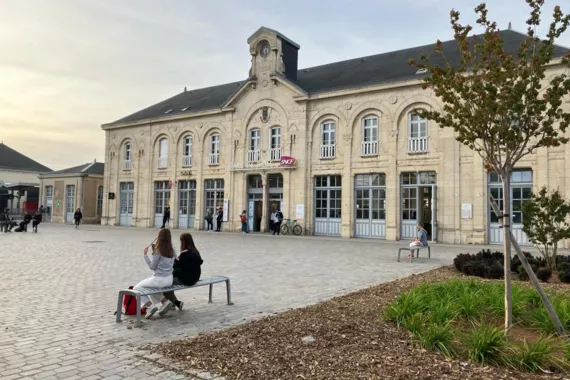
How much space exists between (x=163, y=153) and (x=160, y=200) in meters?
3.51

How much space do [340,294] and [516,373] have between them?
408cm

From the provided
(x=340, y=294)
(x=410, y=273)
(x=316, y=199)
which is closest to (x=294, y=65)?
(x=316, y=199)

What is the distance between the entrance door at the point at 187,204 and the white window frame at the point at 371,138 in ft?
43.4

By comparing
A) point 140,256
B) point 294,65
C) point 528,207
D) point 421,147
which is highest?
point 294,65

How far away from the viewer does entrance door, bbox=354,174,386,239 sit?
2423cm

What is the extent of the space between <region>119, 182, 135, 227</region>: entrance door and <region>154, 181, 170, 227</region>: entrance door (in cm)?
259

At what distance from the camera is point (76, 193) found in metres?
40.6

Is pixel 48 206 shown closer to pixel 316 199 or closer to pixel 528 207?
pixel 316 199

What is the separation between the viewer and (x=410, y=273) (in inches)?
431

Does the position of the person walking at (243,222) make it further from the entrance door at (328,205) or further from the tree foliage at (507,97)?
the tree foliage at (507,97)

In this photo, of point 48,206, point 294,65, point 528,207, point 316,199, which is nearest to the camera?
point 528,207

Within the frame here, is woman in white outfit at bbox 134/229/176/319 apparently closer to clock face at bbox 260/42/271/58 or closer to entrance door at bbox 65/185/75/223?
clock face at bbox 260/42/271/58

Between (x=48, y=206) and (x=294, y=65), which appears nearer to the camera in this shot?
(x=294, y=65)

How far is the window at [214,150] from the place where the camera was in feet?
103
